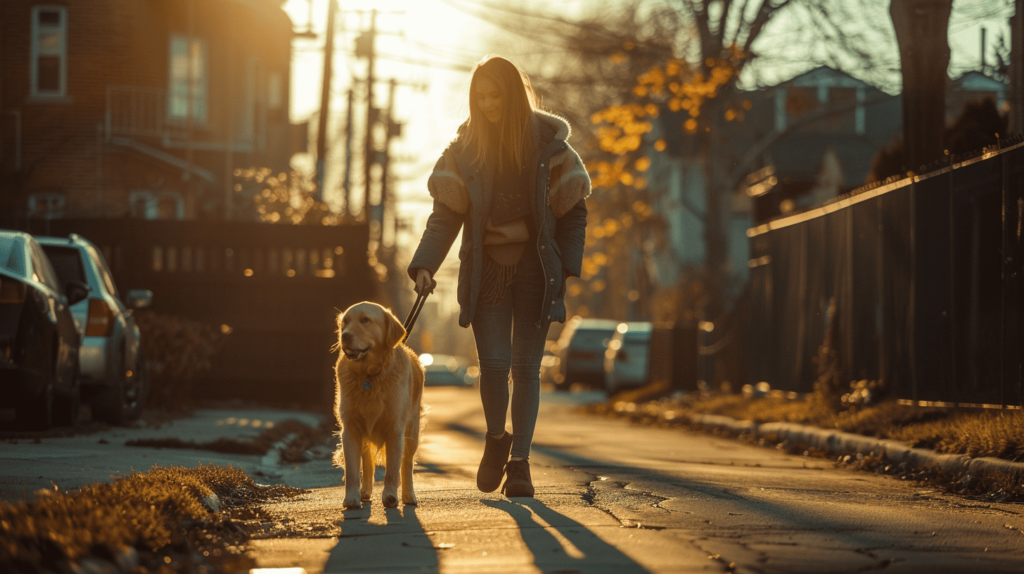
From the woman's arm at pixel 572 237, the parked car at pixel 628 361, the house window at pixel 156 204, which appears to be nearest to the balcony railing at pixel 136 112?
the house window at pixel 156 204

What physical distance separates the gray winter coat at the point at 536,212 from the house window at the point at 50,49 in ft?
62.4

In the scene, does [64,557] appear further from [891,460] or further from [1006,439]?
[891,460]

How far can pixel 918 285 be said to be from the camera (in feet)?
36.0

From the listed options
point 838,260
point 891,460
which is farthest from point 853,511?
point 838,260

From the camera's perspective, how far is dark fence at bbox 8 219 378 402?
15.2 m

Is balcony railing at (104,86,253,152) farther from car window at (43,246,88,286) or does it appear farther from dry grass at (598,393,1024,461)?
car window at (43,246,88,286)

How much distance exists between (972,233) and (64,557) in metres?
7.89

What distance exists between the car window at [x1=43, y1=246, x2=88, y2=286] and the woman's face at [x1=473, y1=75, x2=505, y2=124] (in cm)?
581

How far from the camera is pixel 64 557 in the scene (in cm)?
363

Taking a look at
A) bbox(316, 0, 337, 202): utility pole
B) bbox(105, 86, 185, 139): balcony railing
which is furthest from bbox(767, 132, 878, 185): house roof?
bbox(105, 86, 185, 139): balcony railing

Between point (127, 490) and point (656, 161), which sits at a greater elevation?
point (656, 161)

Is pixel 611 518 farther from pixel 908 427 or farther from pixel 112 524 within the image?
pixel 908 427

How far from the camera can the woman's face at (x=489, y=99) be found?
6.32 meters

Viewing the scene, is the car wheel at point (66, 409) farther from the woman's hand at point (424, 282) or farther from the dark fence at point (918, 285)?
the dark fence at point (918, 285)
